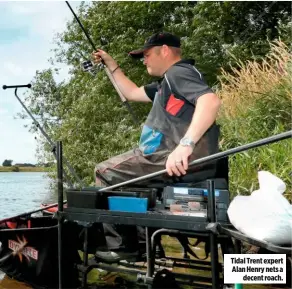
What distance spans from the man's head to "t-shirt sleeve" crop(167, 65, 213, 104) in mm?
303

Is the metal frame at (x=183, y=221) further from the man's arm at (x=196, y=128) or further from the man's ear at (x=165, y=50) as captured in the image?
the man's ear at (x=165, y=50)

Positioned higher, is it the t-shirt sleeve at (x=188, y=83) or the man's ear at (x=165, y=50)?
the man's ear at (x=165, y=50)

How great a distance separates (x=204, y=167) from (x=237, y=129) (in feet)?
10.9

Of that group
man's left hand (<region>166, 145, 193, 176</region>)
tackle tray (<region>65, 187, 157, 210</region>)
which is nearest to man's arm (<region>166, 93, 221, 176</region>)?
man's left hand (<region>166, 145, 193, 176</region>)

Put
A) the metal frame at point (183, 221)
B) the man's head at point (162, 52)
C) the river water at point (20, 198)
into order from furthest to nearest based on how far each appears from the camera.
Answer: the river water at point (20, 198)
the man's head at point (162, 52)
the metal frame at point (183, 221)

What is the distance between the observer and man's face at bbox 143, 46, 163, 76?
3.11 meters

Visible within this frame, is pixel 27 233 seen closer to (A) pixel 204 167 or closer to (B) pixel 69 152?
(A) pixel 204 167

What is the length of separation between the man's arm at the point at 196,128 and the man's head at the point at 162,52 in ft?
1.96

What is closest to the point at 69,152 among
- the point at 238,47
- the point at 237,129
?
the point at 238,47

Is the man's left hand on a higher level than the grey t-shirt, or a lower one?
lower

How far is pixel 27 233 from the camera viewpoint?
3082mm

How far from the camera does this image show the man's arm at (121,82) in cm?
363

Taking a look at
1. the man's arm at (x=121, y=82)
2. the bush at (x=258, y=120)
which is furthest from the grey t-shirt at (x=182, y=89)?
the bush at (x=258, y=120)

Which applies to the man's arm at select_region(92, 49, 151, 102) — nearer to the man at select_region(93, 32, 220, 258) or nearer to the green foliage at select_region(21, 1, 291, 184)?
the man at select_region(93, 32, 220, 258)
